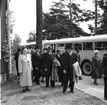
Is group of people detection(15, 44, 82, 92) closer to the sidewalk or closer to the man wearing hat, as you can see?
the sidewalk

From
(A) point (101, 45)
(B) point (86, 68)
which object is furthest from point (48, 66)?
(B) point (86, 68)

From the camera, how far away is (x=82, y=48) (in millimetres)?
14195

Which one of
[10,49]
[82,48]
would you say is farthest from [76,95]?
[82,48]

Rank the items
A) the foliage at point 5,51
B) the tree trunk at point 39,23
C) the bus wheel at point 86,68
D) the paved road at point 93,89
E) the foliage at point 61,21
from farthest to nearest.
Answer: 1. the foliage at point 61,21
2. the bus wheel at point 86,68
3. the tree trunk at point 39,23
4. the foliage at point 5,51
5. the paved road at point 93,89

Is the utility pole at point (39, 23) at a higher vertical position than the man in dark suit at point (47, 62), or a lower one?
higher

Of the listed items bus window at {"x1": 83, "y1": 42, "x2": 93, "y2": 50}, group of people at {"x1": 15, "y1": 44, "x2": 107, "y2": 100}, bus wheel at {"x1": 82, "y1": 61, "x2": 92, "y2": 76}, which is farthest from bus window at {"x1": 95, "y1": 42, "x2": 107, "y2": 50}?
group of people at {"x1": 15, "y1": 44, "x2": 107, "y2": 100}

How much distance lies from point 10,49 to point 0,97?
340 cm

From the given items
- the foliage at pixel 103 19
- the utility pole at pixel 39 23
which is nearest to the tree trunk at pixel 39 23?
the utility pole at pixel 39 23

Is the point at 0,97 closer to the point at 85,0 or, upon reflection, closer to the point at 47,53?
the point at 47,53

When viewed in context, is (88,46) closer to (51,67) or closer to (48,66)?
(51,67)

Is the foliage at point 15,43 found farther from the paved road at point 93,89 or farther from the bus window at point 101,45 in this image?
the bus window at point 101,45

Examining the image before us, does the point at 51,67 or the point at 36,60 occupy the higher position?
the point at 36,60

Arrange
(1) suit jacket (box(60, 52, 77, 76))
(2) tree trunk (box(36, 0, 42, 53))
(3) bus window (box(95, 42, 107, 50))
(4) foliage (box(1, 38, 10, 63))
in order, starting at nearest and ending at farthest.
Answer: (1) suit jacket (box(60, 52, 77, 76)) < (4) foliage (box(1, 38, 10, 63)) < (2) tree trunk (box(36, 0, 42, 53)) < (3) bus window (box(95, 42, 107, 50))

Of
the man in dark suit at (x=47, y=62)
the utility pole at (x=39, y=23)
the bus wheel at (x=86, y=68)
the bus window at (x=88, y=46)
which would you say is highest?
the utility pole at (x=39, y=23)
